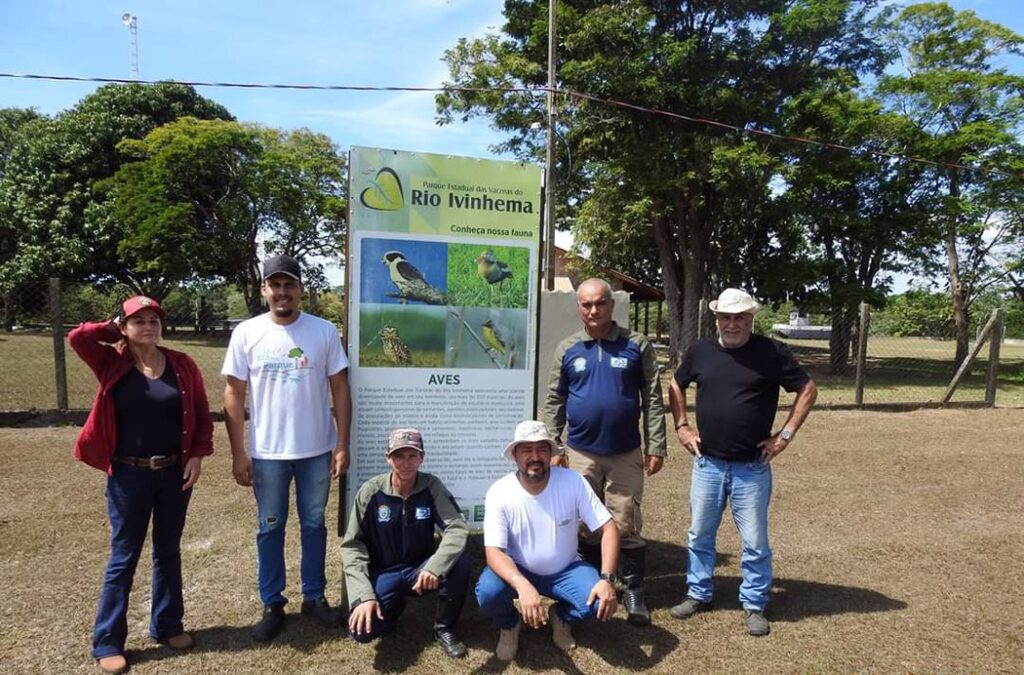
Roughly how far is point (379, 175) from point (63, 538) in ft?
11.0

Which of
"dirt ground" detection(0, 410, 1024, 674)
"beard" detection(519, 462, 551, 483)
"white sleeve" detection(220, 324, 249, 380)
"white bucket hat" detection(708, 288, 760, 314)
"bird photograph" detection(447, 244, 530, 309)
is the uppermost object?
"bird photograph" detection(447, 244, 530, 309)

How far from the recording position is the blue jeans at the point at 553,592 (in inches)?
126

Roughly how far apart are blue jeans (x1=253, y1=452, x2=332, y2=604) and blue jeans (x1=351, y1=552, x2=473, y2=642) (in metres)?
0.41

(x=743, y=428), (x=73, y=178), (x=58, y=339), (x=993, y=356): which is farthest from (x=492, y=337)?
(x=73, y=178)

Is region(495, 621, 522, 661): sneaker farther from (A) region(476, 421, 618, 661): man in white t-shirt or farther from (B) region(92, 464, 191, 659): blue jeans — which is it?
(B) region(92, 464, 191, 659): blue jeans

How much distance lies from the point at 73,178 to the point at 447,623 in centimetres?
3386

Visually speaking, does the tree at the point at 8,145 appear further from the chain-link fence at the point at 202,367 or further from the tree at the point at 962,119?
the tree at the point at 962,119

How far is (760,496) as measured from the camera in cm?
362

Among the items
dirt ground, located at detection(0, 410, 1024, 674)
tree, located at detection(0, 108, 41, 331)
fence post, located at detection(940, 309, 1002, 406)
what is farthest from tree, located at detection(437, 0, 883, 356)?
tree, located at detection(0, 108, 41, 331)

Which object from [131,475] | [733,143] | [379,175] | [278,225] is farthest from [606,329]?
[278,225]

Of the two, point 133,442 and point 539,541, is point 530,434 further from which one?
point 133,442

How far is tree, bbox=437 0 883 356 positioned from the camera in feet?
49.6

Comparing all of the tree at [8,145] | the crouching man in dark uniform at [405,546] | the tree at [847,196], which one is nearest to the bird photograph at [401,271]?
the crouching man in dark uniform at [405,546]

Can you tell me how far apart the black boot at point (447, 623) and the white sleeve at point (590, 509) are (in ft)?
2.45
